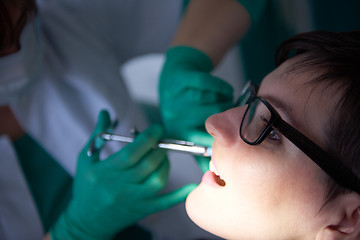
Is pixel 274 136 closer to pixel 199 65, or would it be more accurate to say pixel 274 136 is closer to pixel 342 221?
pixel 342 221

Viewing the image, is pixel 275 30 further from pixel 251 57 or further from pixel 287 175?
pixel 287 175

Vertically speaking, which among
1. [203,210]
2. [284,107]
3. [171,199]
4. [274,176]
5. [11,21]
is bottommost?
[171,199]

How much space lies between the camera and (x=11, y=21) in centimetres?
82

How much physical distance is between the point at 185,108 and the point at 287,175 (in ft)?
1.46

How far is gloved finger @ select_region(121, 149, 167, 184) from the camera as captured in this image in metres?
0.85

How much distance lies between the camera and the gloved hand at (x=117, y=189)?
2.73 feet

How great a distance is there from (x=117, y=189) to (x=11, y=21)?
20.8 inches

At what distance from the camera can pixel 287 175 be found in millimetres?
599

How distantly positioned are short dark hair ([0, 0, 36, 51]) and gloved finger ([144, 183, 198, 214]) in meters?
0.58

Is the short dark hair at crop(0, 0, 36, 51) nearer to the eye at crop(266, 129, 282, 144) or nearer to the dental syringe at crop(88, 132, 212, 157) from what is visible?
the dental syringe at crop(88, 132, 212, 157)

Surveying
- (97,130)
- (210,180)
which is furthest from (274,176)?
(97,130)

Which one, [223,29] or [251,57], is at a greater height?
[223,29]

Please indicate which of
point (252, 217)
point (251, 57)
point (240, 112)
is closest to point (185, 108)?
point (240, 112)

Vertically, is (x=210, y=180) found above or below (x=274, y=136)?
below
